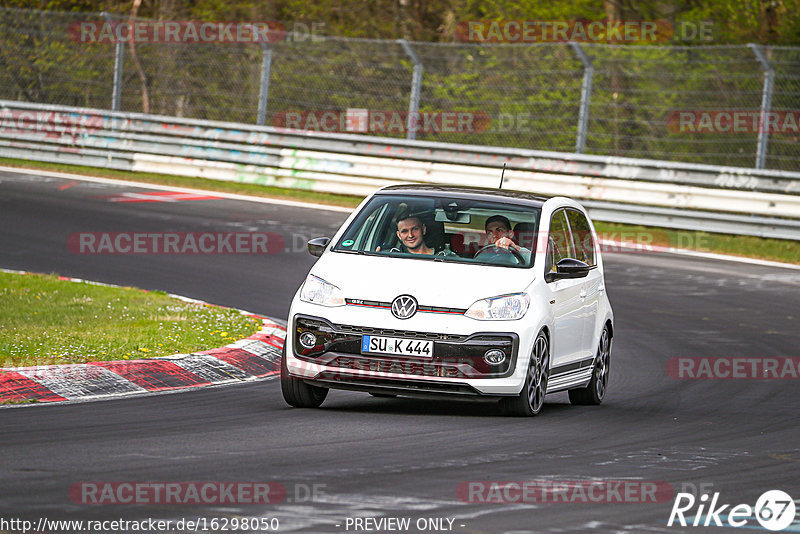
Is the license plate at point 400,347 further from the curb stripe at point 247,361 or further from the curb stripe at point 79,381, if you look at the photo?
the curb stripe at point 247,361

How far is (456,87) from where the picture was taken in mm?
24641

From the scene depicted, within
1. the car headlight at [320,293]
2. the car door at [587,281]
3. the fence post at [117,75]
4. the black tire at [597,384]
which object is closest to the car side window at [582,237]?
the car door at [587,281]

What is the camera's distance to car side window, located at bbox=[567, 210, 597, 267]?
10.8 metres

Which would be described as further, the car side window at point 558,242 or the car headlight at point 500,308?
the car side window at point 558,242

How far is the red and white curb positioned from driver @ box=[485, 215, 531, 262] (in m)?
2.12

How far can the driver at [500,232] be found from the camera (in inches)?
389

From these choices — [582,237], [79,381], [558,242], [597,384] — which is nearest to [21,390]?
[79,381]

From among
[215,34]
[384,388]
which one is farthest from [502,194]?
[215,34]

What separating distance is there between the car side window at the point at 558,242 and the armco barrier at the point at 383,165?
26.5 ft

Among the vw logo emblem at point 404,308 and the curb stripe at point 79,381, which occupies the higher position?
the vw logo emblem at point 404,308

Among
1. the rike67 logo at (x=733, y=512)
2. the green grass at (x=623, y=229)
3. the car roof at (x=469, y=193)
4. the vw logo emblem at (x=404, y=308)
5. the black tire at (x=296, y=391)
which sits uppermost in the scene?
the car roof at (x=469, y=193)

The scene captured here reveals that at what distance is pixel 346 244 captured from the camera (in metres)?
9.89

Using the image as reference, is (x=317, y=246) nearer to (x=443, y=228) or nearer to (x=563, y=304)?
(x=443, y=228)

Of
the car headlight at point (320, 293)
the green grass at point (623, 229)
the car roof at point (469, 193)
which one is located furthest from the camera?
the green grass at point (623, 229)
